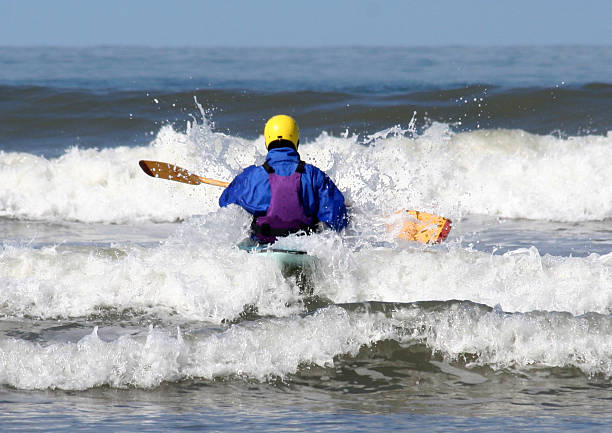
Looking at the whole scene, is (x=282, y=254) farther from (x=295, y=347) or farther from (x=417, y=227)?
(x=417, y=227)

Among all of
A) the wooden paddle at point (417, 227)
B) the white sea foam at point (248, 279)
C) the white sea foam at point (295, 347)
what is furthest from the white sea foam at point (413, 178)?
the white sea foam at point (295, 347)

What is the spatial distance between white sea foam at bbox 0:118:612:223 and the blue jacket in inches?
181

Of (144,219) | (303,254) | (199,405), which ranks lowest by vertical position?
(199,405)

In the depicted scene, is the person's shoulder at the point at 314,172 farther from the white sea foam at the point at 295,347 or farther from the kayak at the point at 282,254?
the white sea foam at the point at 295,347

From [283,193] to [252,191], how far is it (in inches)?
9.9

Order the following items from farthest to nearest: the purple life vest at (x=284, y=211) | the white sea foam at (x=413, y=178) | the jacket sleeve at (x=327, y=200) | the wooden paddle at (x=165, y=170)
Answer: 1. the white sea foam at (x=413, y=178)
2. the wooden paddle at (x=165, y=170)
3. the jacket sleeve at (x=327, y=200)
4. the purple life vest at (x=284, y=211)

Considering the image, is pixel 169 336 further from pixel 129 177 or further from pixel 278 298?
pixel 129 177

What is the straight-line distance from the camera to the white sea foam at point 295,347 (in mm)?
5980

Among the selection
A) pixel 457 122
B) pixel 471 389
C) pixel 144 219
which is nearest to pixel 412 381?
pixel 471 389

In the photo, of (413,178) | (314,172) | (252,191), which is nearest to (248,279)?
(252,191)

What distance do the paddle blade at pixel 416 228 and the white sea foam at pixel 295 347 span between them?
5.46 feet

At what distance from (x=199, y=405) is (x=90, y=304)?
2139 millimetres

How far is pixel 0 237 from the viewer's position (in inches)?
454

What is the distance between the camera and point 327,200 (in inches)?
293
